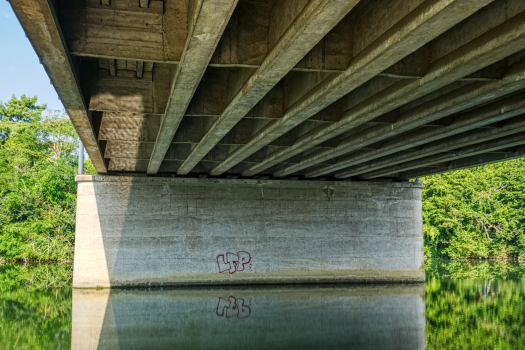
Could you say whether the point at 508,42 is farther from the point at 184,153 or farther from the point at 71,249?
the point at 71,249

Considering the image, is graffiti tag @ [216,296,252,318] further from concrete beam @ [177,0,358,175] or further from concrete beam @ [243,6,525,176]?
concrete beam @ [177,0,358,175]

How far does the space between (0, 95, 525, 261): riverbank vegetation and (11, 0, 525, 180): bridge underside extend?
29.4 metres

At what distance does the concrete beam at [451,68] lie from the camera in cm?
546

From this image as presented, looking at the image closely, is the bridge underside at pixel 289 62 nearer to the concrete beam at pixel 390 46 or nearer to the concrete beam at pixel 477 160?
the concrete beam at pixel 390 46

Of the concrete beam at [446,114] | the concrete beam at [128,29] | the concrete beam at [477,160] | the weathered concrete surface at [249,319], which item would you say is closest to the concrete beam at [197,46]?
the concrete beam at [128,29]

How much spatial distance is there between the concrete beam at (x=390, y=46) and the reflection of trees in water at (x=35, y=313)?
7200 mm

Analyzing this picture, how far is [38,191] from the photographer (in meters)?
38.9

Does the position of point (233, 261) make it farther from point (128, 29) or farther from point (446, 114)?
point (128, 29)

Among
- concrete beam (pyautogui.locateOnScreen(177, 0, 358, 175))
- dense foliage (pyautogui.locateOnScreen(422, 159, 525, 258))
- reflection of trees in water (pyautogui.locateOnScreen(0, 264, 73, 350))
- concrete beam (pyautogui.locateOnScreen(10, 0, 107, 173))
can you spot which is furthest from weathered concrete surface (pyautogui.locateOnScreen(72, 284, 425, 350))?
dense foliage (pyautogui.locateOnScreen(422, 159, 525, 258))

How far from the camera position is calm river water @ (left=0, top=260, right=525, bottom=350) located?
399 inches

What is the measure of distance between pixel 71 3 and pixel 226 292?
13608mm

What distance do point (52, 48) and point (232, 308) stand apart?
34.0ft

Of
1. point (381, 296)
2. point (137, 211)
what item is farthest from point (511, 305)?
point (137, 211)

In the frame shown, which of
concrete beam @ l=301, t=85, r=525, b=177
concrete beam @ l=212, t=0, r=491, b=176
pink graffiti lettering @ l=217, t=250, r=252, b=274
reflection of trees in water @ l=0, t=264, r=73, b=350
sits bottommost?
reflection of trees in water @ l=0, t=264, r=73, b=350
